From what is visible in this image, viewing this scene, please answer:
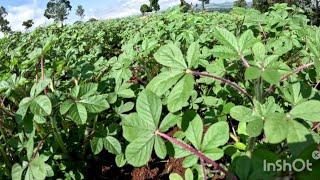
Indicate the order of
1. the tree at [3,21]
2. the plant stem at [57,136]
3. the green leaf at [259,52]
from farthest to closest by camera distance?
the tree at [3,21] < the plant stem at [57,136] < the green leaf at [259,52]

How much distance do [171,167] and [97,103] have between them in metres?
0.58

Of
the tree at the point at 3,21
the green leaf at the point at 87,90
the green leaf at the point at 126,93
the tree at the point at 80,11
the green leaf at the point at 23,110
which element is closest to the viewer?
the green leaf at the point at 23,110

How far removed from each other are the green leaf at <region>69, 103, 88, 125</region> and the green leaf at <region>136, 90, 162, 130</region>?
30 centimetres

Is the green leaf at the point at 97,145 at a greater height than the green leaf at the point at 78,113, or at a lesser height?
lesser

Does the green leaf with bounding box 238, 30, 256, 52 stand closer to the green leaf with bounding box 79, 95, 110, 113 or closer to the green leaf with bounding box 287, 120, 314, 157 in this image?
the green leaf with bounding box 287, 120, 314, 157

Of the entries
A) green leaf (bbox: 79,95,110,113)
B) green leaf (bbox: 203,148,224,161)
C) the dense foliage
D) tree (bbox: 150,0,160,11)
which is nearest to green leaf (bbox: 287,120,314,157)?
the dense foliage

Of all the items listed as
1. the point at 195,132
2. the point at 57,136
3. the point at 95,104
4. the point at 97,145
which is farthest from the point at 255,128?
the point at 57,136

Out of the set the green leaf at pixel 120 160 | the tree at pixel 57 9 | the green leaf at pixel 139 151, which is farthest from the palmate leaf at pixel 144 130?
the tree at pixel 57 9

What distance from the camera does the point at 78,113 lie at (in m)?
1.51

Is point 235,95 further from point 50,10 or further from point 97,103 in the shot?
point 50,10

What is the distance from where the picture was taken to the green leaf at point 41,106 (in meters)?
1.45

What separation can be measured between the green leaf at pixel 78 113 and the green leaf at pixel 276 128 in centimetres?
72

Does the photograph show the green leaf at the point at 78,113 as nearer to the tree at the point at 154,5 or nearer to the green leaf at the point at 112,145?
the green leaf at the point at 112,145

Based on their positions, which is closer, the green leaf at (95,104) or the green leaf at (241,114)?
the green leaf at (241,114)
